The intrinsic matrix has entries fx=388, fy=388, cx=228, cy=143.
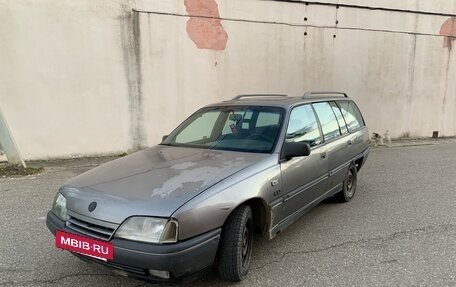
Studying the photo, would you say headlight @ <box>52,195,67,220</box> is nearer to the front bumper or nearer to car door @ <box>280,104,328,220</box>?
the front bumper

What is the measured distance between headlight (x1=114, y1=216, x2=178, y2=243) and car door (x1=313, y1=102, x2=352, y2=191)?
247cm

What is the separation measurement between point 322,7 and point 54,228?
30.8 feet

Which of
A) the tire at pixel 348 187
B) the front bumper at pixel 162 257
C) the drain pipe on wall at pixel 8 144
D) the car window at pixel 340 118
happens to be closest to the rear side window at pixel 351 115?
the car window at pixel 340 118

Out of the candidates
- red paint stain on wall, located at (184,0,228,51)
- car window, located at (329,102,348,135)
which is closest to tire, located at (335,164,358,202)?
car window, located at (329,102,348,135)

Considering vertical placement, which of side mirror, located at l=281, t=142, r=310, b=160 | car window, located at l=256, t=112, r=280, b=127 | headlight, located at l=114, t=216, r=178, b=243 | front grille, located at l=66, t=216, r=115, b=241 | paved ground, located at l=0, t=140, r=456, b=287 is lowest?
paved ground, located at l=0, t=140, r=456, b=287

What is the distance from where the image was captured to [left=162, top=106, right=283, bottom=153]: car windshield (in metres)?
3.78

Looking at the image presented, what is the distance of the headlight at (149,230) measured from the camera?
254 centimetres

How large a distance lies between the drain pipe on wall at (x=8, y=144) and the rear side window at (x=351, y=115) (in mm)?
5683

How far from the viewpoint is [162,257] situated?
8.21 ft

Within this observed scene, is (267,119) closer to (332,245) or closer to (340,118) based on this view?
(332,245)

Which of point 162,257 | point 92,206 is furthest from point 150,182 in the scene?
point 162,257

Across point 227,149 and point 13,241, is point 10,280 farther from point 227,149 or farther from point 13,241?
point 227,149

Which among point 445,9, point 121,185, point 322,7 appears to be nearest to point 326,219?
point 121,185

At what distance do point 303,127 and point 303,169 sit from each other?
0.54 m
